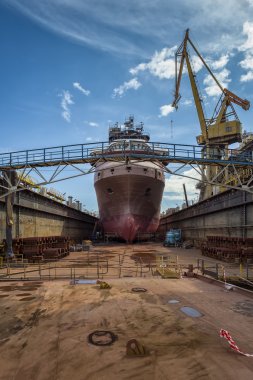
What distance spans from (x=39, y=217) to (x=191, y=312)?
23240mm

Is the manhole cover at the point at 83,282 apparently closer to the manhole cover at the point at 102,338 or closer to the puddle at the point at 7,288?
the puddle at the point at 7,288

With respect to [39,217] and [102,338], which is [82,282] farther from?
[39,217]

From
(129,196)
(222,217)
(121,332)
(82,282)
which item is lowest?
(82,282)

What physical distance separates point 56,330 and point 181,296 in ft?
16.1

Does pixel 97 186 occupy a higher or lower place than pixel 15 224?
higher

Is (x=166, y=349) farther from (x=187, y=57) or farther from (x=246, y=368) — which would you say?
(x=187, y=57)

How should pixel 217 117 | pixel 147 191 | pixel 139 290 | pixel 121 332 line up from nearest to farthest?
pixel 121 332, pixel 139 290, pixel 147 191, pixel 217 117

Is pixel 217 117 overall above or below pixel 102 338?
above

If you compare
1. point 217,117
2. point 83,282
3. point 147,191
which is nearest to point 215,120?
point 217,117

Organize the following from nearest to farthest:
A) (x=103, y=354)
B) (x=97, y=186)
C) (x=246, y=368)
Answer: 1. (x=246, y=368)
2. (x=103, y=354)
3. (x=97, y=186)

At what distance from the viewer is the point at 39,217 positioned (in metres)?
28.7

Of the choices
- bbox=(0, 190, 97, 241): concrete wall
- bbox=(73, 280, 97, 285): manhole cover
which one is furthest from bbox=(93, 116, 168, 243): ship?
bbox=(73, 280, 97, 285): manhole cover

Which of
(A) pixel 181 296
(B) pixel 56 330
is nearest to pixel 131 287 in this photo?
(A) pixel 181 296

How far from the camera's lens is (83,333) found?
6.43m
